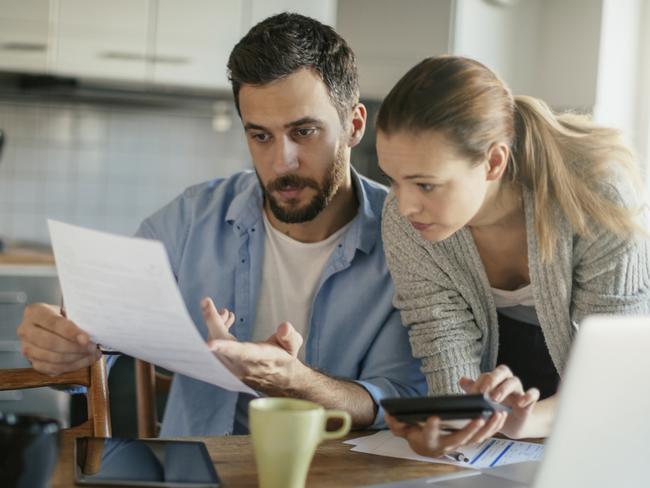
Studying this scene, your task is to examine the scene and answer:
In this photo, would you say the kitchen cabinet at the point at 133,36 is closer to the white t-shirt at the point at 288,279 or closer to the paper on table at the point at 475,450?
the white t-shirt at the point at 288,279

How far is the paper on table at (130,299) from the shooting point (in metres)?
0.90

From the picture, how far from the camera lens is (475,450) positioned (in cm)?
125

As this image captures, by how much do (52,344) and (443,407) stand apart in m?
0.58

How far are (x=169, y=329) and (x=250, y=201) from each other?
0.76 meters

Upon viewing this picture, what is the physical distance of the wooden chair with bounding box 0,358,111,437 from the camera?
1.30m

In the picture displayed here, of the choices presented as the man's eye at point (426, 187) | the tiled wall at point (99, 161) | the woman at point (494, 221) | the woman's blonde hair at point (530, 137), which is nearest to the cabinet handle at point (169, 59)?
the tiled wall at point (99, 161)

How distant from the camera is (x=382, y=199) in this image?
1.79 meters

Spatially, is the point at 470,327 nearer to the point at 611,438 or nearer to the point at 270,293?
the point at 270,293

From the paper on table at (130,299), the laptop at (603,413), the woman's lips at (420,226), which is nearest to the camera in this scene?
the laptop at (603,413)

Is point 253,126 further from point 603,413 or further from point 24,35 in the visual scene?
point 24,35

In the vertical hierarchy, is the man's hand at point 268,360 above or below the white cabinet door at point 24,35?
below

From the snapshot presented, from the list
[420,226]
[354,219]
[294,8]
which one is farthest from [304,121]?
[294,8]

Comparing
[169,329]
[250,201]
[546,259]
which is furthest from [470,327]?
[169,329]

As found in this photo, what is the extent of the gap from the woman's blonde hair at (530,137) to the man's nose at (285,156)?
0.80 ft
